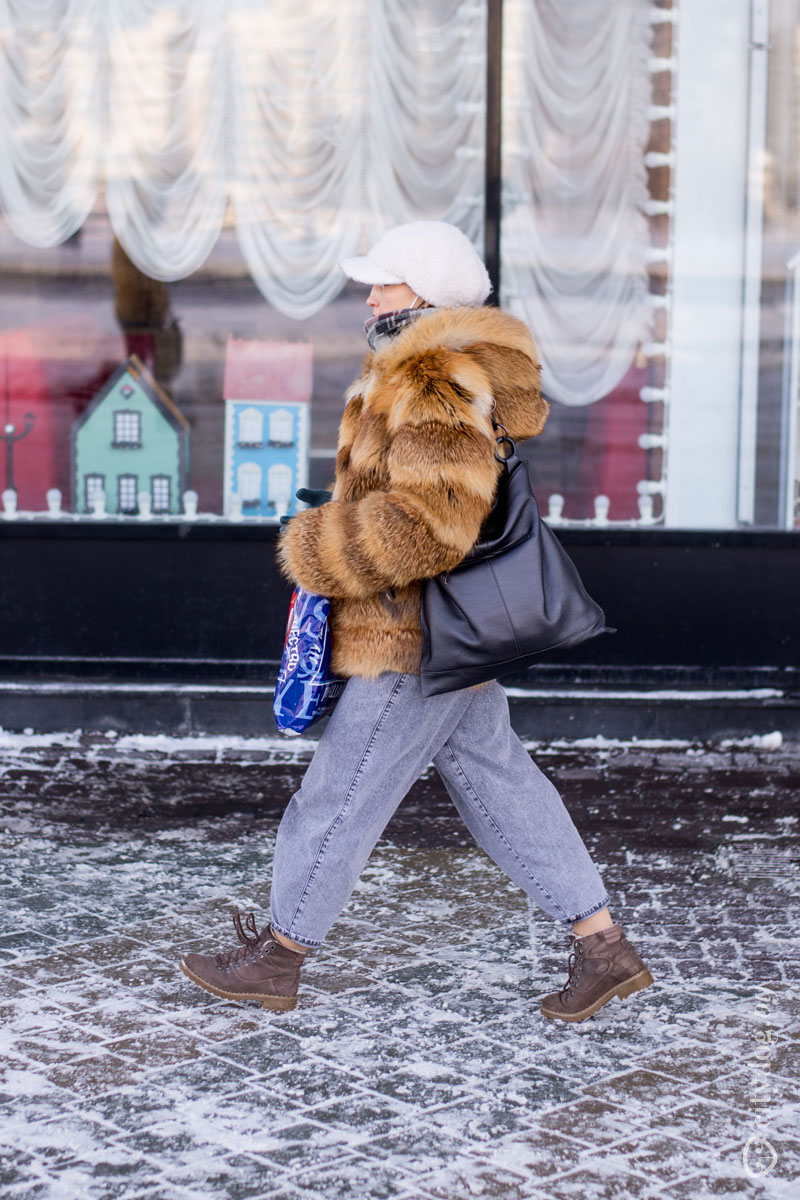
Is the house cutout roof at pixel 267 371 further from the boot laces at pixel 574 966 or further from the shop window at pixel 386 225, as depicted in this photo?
the boot laces at pixel 574 966

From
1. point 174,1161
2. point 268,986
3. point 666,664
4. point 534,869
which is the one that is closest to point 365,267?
point 534,869

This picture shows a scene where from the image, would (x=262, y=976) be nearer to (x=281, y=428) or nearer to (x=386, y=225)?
(x=281, y=428)

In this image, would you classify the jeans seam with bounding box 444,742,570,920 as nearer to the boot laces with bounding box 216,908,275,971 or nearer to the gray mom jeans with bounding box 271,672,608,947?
the gray mom jeans with bounding box 271,672,608,947

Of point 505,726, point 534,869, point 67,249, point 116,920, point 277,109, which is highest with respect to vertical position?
point 277,109

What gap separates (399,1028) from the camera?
331cm

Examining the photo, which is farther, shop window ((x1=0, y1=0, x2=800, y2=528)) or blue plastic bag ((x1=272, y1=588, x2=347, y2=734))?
shop window ((x1=0, y1=0, x2=800, y2=528))

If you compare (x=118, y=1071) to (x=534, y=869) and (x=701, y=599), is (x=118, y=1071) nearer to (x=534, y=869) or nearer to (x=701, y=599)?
(x=534, y=869)

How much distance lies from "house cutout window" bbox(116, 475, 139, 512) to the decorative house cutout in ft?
1.61

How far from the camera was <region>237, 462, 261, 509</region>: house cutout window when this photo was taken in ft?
24.2

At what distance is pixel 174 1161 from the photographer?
2648mm

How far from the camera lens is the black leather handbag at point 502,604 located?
3105 mm

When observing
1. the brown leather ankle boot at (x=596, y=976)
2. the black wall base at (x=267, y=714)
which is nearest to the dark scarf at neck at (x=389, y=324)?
the brown leather ankle boot at (x=596, y=976)

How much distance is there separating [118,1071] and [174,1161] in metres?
0.45

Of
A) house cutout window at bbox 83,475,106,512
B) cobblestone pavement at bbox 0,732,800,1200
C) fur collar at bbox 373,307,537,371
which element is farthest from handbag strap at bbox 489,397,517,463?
house cutout window at bbox 83,475,106,512
